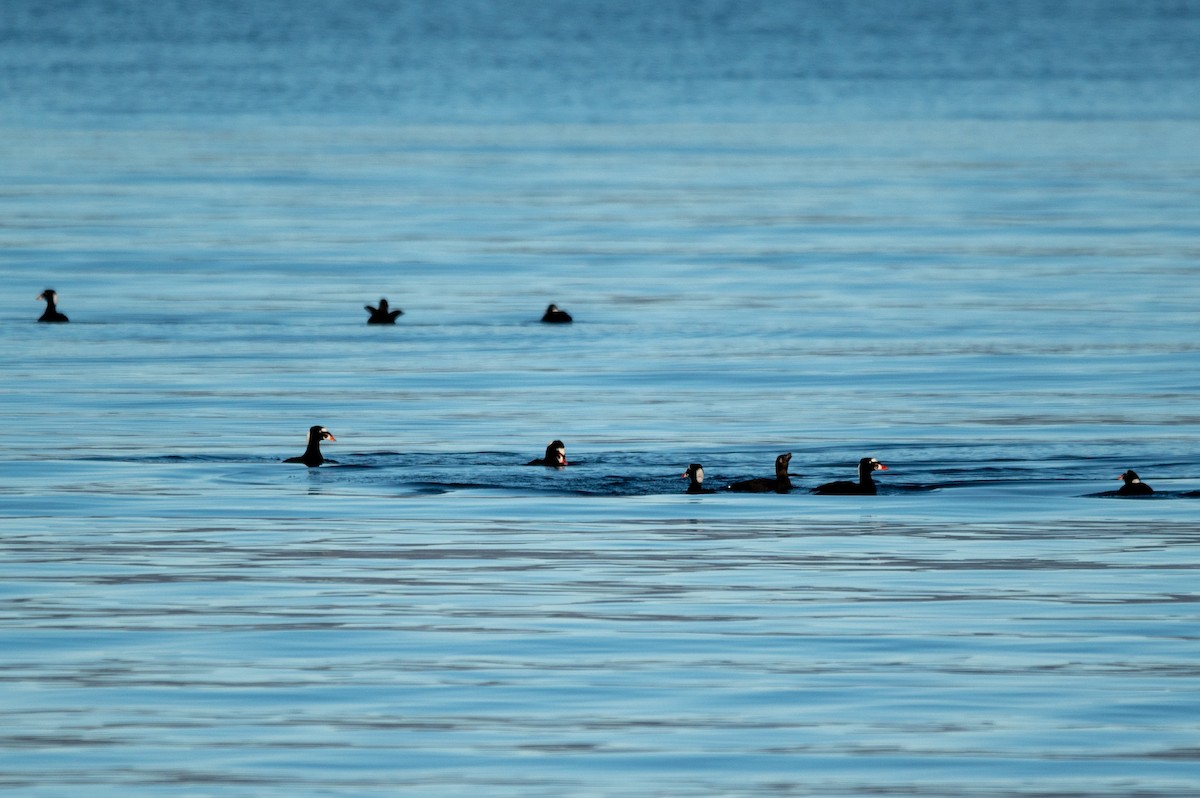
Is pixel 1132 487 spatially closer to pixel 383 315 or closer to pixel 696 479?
pixel 696 479

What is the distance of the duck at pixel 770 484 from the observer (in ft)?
68.8

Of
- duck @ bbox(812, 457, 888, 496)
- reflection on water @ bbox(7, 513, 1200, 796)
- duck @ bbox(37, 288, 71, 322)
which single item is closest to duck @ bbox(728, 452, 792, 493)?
duck @ bbox(812, 457, 888, 496)

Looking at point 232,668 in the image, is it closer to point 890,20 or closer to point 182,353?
point 182,353

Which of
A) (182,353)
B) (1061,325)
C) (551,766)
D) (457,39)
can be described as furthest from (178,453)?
(457,39)

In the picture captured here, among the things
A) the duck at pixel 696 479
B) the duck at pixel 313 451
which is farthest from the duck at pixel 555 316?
the duck at pixel 696 479

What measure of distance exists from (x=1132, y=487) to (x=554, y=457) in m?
5.02

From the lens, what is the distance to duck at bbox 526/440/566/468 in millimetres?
21359

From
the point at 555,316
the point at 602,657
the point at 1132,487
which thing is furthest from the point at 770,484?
the point at 555,316

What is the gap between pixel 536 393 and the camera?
2758 cm

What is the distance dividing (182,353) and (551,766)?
18916 millimetres

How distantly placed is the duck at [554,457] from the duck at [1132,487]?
4.85 metres

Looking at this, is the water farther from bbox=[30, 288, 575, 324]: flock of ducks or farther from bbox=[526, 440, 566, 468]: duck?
bbox=[30, 288, 575, 324]: flock of ducks

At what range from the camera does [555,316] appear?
109 feet

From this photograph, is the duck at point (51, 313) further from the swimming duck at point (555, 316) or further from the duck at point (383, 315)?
the swimming duck at point (555, 316)
